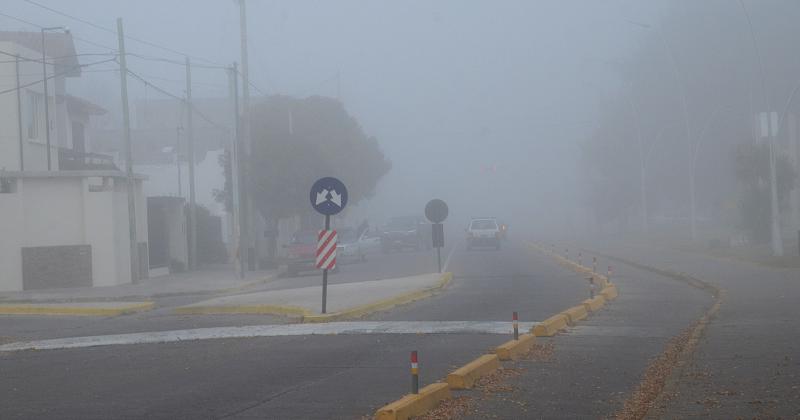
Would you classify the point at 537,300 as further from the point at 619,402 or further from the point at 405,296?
the point at 619,402

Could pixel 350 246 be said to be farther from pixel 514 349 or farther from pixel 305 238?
pixel 514 349

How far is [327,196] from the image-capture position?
20.4 metres

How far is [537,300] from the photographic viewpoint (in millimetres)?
23141

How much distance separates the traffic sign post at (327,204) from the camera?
2028 cm

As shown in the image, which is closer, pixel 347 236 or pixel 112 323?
pixel 112 323

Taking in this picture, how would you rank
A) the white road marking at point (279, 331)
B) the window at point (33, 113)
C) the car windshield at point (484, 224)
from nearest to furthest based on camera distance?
the white road marking at point (279, 331), the window at point (33, 113), the car windshield at point (484, 224)

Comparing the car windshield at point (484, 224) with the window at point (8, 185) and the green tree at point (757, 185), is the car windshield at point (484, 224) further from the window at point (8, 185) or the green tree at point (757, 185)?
the window at point (8, 185)

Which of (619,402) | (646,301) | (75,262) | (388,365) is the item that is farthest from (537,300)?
(75,262)

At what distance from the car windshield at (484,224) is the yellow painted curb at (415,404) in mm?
49229

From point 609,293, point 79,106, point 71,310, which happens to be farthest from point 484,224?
point 71,310


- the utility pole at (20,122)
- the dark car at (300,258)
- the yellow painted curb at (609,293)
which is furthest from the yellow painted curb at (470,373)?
the dark car at (300,258)

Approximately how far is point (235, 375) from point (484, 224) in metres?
48.1

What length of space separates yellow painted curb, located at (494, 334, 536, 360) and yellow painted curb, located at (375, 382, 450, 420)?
8.97 ft

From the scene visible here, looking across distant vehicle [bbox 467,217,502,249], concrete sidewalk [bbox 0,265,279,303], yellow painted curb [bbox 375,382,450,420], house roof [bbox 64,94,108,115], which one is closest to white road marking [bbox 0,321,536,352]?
yellow painted curb [bbox 375,382,450,420]
